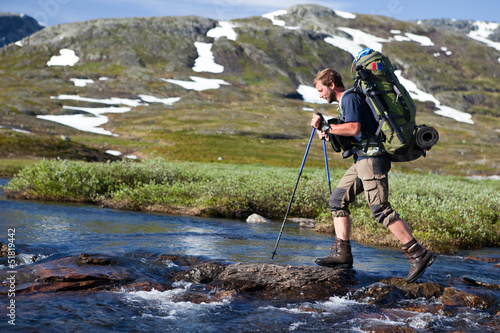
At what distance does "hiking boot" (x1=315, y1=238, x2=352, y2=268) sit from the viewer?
31.0 feet

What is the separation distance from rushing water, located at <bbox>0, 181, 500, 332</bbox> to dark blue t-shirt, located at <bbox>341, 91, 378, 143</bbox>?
122 inches

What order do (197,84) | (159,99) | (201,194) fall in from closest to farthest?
(201,194) < (159,99) < (197,84)

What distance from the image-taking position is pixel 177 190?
21641 millimetres

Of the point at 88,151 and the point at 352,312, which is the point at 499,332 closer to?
the point at 352,312

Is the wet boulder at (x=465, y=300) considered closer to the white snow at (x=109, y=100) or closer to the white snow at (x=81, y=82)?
the white snow at (x=109, y=100)

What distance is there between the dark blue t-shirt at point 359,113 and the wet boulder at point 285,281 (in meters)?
2.79

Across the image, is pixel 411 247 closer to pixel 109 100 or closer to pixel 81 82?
pixel 109 100

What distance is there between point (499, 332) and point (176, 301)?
17.3 feet

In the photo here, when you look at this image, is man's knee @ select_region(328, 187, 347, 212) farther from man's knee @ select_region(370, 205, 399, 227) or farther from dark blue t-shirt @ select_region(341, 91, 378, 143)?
dark blue t-shirt @ select_region(341, 91, 378, 143)

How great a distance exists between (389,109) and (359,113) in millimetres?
521

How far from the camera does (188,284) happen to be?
29.7 ft

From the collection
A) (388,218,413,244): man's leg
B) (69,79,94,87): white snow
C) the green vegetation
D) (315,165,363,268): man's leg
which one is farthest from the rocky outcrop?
(69,79,94,87): white snow

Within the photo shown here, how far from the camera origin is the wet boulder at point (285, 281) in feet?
28.4

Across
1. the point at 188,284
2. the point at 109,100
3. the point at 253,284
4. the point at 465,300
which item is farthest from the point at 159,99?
the point at 465,300
